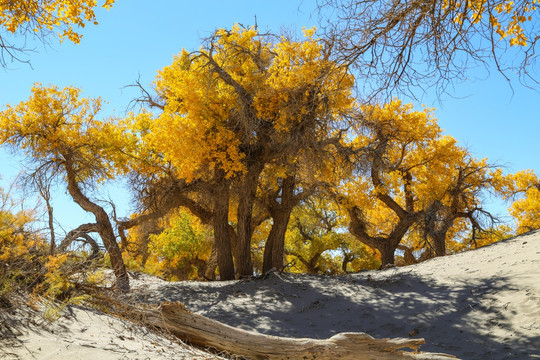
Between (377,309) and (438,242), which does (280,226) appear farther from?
(438,242)

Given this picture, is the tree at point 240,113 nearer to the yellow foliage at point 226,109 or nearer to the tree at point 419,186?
the yellow foliage at point 226,109

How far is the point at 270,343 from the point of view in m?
5.61

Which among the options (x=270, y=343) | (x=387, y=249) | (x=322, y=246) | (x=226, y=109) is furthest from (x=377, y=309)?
(x=322, y=246)

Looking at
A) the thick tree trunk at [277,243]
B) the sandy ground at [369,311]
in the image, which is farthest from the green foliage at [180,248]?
the sandy ground at [369,311]

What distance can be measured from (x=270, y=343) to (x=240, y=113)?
7.04 m

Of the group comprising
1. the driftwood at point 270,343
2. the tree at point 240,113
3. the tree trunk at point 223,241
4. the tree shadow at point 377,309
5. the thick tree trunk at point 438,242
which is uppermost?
the tree at point 240,113

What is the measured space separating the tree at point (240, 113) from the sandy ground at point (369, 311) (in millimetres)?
3415

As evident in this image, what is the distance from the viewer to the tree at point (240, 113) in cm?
1157

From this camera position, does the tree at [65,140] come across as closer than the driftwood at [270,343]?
No

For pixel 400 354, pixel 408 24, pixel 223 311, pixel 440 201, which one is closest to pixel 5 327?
pixel 400 354

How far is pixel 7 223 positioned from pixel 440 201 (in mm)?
16184

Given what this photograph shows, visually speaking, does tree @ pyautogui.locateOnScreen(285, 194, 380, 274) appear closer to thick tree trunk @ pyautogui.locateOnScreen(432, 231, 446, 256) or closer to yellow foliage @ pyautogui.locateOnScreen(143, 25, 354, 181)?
thick tree trunk @ pyautogui.locateOnScreen(432, 231, 446, 256)

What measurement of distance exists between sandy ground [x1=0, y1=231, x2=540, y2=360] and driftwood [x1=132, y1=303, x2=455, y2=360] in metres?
0.27

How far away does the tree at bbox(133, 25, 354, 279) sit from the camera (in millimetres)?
11570
